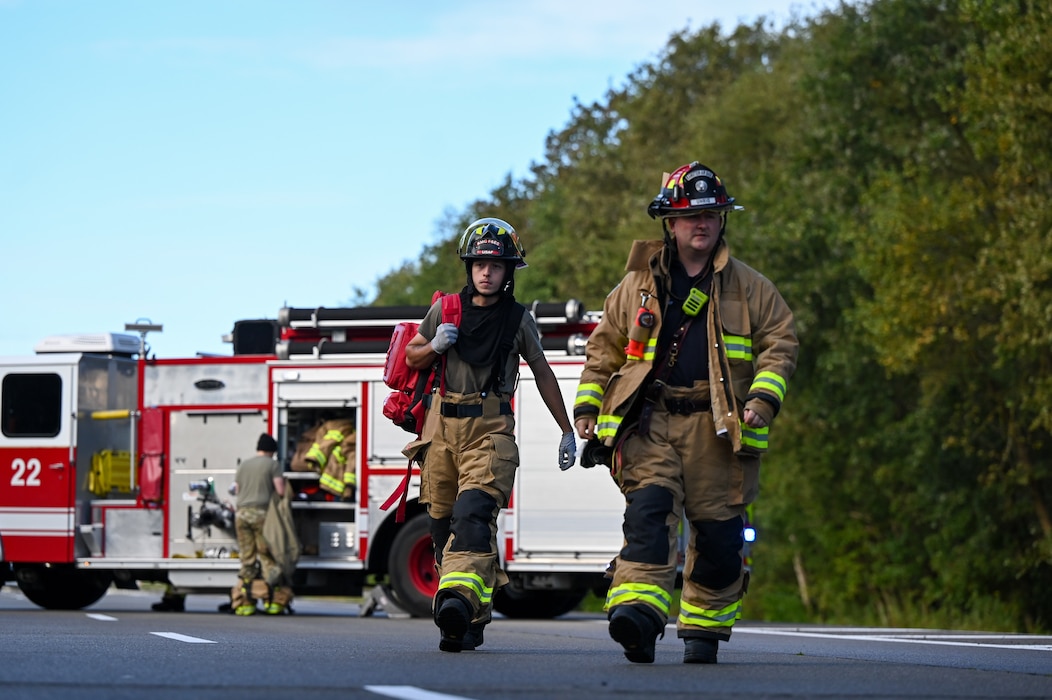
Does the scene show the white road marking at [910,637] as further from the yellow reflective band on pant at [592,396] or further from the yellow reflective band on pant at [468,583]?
the yellow reflective band on pant at [592,396]

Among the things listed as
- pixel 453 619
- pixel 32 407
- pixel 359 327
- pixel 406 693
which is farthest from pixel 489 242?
pixel 32 407

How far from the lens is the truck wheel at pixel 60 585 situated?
62.9 ft

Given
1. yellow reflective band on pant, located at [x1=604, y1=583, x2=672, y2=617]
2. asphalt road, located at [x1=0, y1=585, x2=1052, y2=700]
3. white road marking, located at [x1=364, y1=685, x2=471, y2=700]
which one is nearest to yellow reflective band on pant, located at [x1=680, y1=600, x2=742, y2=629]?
asphalt road, located at [x1=0, y1=585, x2=1052, y2=700]

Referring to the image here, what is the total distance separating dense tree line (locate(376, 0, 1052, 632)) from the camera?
25.6m

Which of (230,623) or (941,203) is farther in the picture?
(941,203)

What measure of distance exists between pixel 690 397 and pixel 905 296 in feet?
63.1

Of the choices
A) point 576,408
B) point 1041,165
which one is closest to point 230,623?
point 576,408

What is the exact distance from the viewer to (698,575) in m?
8.28

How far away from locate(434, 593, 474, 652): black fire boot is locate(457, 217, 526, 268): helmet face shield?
5.75 ft

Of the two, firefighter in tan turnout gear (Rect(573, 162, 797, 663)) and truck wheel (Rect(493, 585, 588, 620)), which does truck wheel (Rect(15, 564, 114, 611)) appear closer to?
truck wheel (Rect(493, 585, 588, 620))

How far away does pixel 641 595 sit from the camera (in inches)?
310

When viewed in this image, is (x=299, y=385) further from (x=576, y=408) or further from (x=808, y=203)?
(x=808, y=203)

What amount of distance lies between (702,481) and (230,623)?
7.33 metres

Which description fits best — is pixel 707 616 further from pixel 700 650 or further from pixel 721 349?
pixel 721 349
